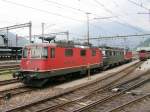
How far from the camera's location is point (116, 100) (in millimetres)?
15961

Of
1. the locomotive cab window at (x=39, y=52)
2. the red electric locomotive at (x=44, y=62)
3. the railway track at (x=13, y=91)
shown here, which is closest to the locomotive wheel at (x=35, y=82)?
the red electric locomotive at (x=44, y=62)

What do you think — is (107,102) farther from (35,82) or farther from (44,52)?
(44,52)

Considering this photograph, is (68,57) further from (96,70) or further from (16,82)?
(96,70)

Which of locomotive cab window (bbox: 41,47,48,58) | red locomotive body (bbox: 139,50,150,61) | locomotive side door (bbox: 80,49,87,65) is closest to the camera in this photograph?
locomotive cab window (bbox: 41,47,48,58)

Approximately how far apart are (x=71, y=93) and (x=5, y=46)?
1361 inches

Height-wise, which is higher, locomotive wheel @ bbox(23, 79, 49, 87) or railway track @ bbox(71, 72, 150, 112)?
locomotive wheel @ bbox(23, 79, 49, 87)

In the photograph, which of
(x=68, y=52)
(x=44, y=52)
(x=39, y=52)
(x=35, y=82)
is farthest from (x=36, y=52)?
(x=68, y=52)

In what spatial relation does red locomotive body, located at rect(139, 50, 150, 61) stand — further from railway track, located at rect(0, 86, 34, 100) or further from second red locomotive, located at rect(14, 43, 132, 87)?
railway track, located at rect(0, 86, 34, 100)

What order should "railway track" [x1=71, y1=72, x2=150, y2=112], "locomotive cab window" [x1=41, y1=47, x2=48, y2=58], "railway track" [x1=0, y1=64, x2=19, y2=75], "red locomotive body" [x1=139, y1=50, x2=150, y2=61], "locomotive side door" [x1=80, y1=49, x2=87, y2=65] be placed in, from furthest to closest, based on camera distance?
"red locomotive body" [x1=139, y1=50, x2=150, y2=61]
"railway track" [x1=0, y1=64, x2=19, y2=75]
"locomotive side door" [x1=80, y1=49, x2=87, y2=65]
"locomotive cab window" [x1=41, y1=47, x2=48, y2=58]
"railway track" [x1=71, y1=72, x2=150, y2=112]

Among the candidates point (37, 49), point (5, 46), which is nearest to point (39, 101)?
point (37, 49)

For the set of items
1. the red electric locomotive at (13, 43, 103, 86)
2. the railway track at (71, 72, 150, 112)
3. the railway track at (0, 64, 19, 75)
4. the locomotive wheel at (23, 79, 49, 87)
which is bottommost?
the railway track at (71, 72, 150, 112)

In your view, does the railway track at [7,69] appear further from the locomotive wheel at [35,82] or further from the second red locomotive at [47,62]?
the locomotive wheel at [35,82]

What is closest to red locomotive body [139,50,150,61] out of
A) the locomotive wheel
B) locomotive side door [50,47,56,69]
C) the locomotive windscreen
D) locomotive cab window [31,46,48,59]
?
locomotive side door [50,47,56,69]

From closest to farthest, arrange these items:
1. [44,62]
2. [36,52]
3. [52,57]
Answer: [44,62]
[36,52]
[52,57]
